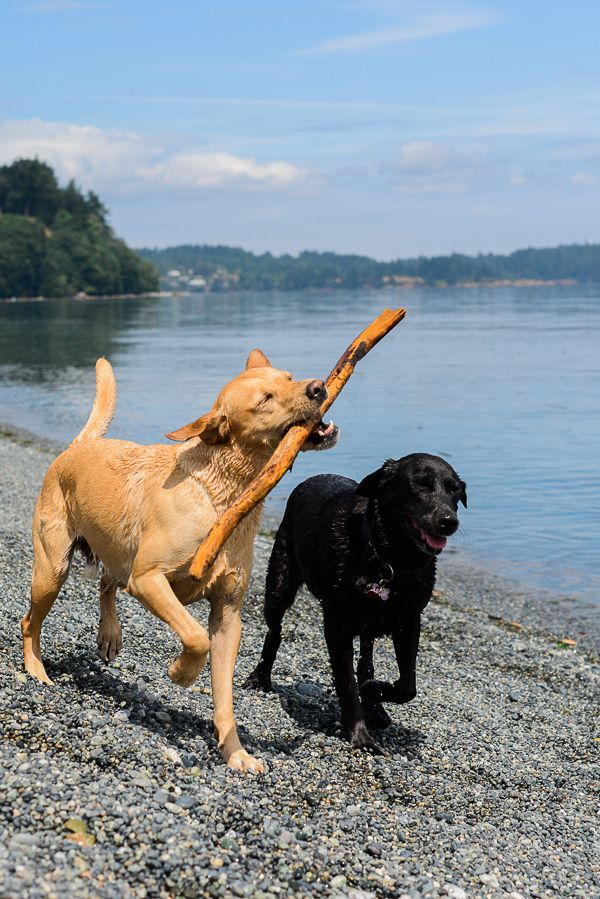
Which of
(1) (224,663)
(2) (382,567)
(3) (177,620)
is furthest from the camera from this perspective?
(2) (382,567)

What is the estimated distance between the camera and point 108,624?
23.9 ft

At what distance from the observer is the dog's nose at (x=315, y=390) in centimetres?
575

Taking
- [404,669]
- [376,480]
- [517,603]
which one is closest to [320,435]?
[376,480]

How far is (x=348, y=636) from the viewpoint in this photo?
710 cm

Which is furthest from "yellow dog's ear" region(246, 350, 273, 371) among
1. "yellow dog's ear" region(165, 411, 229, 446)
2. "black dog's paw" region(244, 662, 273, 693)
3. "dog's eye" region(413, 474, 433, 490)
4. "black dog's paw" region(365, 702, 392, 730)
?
"black dog's paw" region(244, 662, 273, 693)

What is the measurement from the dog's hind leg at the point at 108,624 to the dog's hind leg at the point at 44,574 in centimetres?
36

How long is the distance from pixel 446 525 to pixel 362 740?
160 cm

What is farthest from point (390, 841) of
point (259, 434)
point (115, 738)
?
point (259, 434)

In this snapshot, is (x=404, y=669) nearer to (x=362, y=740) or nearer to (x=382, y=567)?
(x=362, y=740)

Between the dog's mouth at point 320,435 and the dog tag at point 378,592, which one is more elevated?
the dog's mouth at point 320,435

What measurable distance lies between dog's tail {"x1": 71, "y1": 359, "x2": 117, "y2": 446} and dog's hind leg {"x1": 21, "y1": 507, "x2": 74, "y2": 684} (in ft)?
2.15

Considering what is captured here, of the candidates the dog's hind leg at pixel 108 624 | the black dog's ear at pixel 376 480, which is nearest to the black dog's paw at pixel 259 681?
the dog's hind leg at pixel 108 624

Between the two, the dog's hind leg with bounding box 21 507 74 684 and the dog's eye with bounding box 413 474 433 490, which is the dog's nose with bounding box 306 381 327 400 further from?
the dog's hind leg with bounding box 21 507 74 684

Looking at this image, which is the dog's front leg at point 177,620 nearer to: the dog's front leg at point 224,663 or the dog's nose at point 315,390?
the dog's front leg at point 224,663
